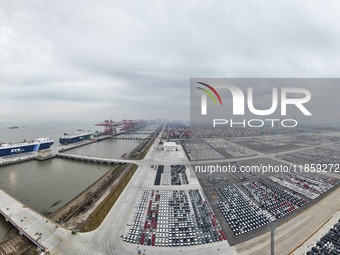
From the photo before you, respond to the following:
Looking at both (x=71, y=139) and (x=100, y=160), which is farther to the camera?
(x=71, y=139)

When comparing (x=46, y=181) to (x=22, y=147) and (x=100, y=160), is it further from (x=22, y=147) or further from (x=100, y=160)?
(x=22, y=147)

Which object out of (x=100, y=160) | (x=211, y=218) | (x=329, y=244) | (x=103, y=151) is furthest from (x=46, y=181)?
(x=329, y=244)

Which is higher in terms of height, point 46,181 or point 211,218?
point 211,218

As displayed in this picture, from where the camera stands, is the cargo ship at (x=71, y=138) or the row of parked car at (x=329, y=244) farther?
the cargo ship at (x=71, y=138)

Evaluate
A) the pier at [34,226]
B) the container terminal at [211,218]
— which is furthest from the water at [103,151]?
the pier at [34,226]

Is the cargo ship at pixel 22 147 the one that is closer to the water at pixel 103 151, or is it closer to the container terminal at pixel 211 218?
the water at pixel 103 151

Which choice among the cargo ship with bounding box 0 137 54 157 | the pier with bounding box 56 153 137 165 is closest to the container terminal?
the pier with bounding box 56 153 137 165

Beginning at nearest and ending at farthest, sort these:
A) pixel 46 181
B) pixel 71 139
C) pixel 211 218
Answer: pixel 211 218, pixel 46 181, pixel 71 139

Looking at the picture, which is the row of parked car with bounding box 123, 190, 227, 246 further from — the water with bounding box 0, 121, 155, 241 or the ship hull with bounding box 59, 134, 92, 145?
A: the ship hull with bounding box 59, 134, 92, 145

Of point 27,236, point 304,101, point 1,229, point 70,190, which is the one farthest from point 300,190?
point 1,229

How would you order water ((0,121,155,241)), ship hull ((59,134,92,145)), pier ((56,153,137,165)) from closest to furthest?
water ((0,121,155,241)), pier ((56,153,137,165)), ship hull ((59,134,92,145))

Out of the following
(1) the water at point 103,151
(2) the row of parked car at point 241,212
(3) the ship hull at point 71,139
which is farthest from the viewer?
(3) the ship hull at point 71,139

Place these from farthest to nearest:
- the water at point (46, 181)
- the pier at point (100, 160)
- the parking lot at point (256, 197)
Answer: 1. the pier at point (100, 160)
2. the water at point (46, 181)
3. the parking lot at point (256, 197)

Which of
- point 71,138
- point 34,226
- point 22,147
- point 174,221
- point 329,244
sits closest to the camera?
point 329,244
